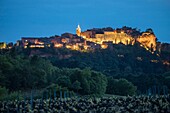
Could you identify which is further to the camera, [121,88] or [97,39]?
[97,39]

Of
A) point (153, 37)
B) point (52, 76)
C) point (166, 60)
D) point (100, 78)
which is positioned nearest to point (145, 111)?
point (100, 78)

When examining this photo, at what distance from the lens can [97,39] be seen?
162 m

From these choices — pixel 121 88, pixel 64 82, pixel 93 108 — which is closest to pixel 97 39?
pixel 121 88

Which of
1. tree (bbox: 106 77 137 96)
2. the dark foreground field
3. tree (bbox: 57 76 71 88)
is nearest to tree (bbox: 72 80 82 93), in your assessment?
tree (bbox: 57 76 71 88)

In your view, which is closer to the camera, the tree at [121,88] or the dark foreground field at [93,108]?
the dark foreground field at [93,108]

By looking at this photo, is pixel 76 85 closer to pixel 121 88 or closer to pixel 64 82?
Answer: pixel 64 82

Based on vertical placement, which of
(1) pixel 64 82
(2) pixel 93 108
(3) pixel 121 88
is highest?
(1) pixel 64 82

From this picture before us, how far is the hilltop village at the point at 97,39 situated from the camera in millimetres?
143875

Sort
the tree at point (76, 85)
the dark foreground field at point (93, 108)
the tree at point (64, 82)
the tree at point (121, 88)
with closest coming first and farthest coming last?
the dark foreground field at point (93, 108), the tree at point (76, 85), the tree at point (64, 82), the tree at point (121, 88)

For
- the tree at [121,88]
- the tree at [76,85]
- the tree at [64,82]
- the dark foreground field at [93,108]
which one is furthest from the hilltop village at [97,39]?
the dark foreground field at [93,108]

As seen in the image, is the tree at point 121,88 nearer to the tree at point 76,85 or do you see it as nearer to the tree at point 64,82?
the tree at point 76,85

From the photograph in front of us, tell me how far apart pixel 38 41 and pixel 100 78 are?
97.6 meters

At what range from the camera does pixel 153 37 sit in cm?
15888

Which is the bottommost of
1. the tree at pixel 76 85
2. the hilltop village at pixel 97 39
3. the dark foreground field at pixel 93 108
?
the dark foreground field at pixel 93 108
